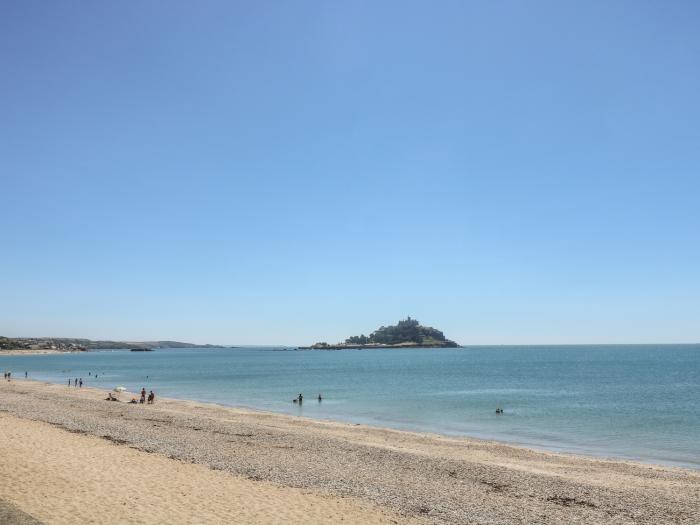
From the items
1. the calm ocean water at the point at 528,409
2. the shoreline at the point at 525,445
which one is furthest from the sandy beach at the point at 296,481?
the calm ocean water at the point at 528,409

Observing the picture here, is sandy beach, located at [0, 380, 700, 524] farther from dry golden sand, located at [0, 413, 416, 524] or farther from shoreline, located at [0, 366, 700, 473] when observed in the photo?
shoreline, located at [0, 366, 700, 473]

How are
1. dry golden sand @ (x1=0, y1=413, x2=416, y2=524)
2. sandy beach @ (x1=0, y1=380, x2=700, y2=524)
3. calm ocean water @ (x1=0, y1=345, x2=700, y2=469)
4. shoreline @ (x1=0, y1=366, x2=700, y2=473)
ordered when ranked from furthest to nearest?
calm ocean water @ (x1=0, y1=345, x2=700, y2=469)
shoreline @ (x1=0, y1=366, x2=700, y2=473)
sandy beach @ (x1=0, y1=380, x2=700, y2=524)
dry golden sand @ (x1=0, y1=413, x2=416, y2=524)

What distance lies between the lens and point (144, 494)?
1673cm

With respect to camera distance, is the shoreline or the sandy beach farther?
the shoreline

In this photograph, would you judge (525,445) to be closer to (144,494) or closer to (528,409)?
(528,409)

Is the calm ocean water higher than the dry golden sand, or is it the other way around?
the dry golden sand

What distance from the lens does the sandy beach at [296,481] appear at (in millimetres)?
15570

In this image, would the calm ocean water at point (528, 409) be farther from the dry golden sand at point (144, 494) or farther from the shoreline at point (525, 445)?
the dry golden sand at point (144, 494)

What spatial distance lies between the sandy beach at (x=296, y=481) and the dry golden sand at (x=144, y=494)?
5cm

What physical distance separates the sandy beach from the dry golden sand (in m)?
0.05

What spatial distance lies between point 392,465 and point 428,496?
584 centimetres

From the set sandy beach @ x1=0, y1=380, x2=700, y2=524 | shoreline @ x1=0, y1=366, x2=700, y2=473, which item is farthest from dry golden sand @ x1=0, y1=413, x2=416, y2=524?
shoreline @ x1=0, y1=366, x2=700, y2=473

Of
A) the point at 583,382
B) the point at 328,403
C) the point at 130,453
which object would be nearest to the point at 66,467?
the point at 130,453

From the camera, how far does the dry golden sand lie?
1477cm
